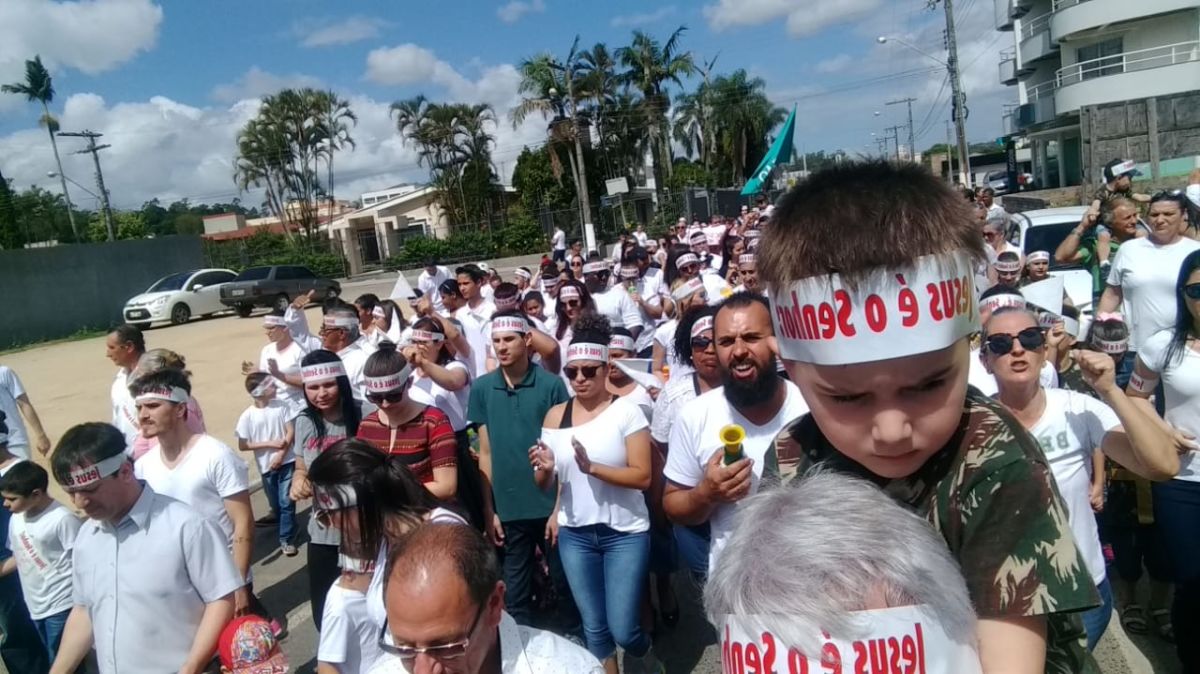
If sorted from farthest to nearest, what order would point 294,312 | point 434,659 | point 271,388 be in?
point 294,312
point 271,388
point 434,659

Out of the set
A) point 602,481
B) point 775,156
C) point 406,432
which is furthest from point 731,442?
point 775,156

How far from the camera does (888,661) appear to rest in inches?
40.5

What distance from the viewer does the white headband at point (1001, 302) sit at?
139 inches

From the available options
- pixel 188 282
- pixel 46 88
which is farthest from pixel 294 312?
pixel 46 88

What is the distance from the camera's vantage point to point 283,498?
6.60 metres

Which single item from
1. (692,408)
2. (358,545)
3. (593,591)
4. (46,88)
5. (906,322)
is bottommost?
(593,591)

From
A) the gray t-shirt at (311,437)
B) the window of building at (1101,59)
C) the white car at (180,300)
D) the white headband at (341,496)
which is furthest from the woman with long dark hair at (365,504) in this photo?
the window of building at (1101,59)

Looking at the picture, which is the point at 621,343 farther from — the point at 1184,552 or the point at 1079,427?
the point at 1184,552

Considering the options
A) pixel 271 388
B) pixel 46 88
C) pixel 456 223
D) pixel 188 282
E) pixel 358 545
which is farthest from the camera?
pixel 46 88

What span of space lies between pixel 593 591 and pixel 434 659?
202 centimetres

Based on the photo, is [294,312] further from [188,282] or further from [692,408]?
[188,282]

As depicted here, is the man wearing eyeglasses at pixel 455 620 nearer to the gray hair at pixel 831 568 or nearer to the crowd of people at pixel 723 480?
the crowd of people at pixel 723 480

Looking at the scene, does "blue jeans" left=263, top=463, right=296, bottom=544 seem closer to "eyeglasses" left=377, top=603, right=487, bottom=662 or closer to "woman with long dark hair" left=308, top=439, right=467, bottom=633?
"woman with long dark hair" left=308, top=439, right=467, bottom=633

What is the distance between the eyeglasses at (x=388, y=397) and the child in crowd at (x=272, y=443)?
9.28ft
